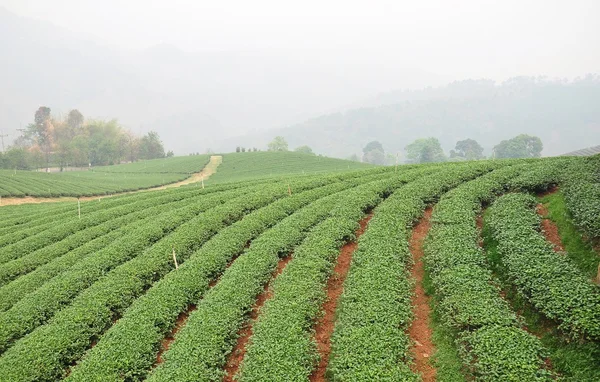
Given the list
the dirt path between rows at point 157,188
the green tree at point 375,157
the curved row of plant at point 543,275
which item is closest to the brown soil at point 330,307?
the curved row of plant at point 543,275

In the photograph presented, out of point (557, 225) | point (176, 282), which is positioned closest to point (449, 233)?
point (557, 225)

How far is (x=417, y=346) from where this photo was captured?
32.4ft

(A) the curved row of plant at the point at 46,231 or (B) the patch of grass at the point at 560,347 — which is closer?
(B) the patch of grass at the point at 560,347

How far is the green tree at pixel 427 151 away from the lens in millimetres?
128875

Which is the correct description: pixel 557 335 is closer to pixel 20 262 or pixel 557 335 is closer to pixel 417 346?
pixel 417 346

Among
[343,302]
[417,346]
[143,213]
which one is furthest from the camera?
[143,213]

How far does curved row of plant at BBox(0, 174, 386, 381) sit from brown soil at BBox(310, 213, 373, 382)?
6.76 m

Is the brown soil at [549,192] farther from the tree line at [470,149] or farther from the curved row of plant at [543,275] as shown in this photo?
the tree line at [470,149]

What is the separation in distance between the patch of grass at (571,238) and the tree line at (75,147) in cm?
9785

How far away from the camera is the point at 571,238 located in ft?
39.1

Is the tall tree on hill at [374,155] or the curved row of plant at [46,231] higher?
the tall tree on hill at [374,155]

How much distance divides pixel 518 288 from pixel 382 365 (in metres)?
4.55

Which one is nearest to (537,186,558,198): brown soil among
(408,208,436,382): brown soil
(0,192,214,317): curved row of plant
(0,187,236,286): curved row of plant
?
(408,208,436,382): brown soil

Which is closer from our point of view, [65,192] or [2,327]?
[2,327]
